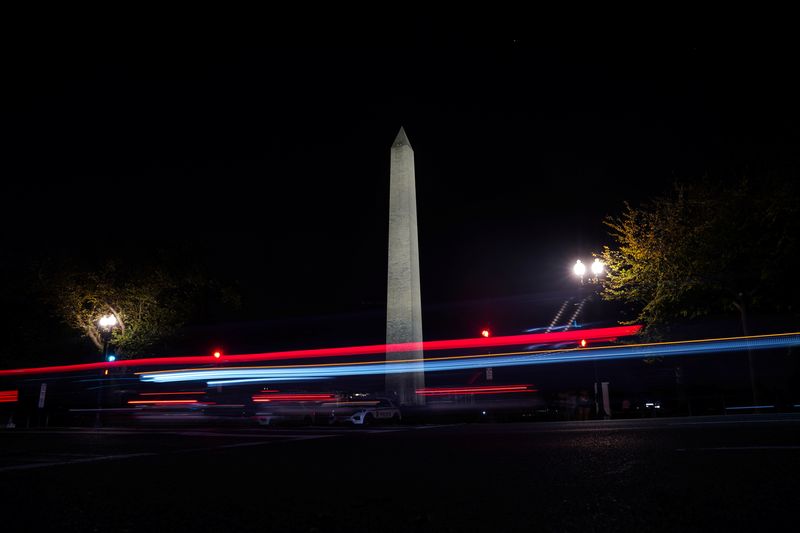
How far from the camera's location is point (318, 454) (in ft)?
22.1

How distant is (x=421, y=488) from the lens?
4.18 m

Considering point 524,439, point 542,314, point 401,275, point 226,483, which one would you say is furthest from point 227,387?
point 542,314

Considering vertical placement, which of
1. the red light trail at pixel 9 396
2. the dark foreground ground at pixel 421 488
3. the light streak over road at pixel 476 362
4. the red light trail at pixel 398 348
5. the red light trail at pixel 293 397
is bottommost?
the dark foreground ground at pixel 421 488

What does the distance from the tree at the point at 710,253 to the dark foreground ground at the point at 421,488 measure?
54.0 feet

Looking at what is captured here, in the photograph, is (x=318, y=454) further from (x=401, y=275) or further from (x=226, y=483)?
(x=401, y=275)

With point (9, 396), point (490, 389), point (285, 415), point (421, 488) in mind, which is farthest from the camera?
point (9, 396)

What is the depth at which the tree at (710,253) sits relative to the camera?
68.5ft

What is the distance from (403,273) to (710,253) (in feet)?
43.0

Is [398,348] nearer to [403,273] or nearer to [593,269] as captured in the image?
[403,273]

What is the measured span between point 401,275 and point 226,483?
2549 cm

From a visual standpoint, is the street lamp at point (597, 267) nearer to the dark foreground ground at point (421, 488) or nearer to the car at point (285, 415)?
the car at point (285, 415)

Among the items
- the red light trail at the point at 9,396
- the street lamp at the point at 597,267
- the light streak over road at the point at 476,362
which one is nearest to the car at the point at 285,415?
the light streak over road at the point at 476,362

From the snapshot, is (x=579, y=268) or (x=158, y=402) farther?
(x=158, y=402)

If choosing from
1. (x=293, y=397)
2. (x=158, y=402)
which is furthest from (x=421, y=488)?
(x=158, y=402)
